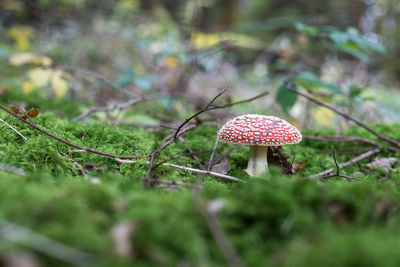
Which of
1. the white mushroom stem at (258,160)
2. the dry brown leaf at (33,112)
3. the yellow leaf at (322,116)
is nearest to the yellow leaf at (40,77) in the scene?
the dry brown leaf at (33,112)

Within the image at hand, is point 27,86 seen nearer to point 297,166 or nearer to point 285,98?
point 285,98

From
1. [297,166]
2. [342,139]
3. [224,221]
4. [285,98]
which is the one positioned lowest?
[297,166]

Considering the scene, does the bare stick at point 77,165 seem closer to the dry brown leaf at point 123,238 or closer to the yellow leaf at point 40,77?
the dry brown leaf at point 123,238

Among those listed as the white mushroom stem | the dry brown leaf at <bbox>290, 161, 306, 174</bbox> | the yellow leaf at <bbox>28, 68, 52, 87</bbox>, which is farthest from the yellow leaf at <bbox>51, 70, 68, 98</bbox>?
the dry brown leaf at <bbox>290, 161, 306, 174</bbox>

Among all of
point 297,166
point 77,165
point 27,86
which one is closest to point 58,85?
point 27,86

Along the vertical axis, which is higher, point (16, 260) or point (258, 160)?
point (16, 260)

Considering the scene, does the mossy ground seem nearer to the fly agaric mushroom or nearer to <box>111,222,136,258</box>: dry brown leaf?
<box>111,222,136,258</box>: dry brown leaf

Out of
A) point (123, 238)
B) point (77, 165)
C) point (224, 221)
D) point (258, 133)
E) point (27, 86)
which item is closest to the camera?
point (123, 238)
